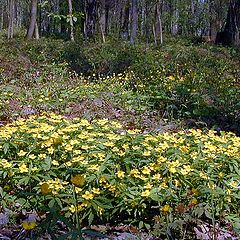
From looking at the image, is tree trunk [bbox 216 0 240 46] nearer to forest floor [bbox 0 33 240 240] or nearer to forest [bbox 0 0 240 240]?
forest floor [bbox 0 33 240 240]

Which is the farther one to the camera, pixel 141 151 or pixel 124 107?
pixel 124 107

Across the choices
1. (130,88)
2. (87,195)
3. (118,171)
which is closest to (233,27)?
(130,88)

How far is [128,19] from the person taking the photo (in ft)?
75.9

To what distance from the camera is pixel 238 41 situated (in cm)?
Answer: 1465

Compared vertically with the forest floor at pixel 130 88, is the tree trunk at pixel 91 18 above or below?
above

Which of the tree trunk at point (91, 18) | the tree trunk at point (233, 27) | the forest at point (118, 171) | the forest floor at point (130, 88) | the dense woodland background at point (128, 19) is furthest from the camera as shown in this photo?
the tree trunk at point (91, 18)

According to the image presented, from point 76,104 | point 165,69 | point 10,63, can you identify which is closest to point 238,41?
point 165,69

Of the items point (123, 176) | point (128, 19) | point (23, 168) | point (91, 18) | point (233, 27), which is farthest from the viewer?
point (128, 19)

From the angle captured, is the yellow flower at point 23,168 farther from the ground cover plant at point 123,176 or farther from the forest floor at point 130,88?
the forest floor at point 130,88

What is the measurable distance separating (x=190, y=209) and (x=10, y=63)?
7.98 meters

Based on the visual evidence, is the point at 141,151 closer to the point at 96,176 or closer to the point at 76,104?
the point at 96,176

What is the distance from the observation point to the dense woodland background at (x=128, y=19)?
1505cm

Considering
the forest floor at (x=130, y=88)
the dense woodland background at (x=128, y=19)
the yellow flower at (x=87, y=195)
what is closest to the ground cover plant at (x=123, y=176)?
the yellow flower at (x=87, y=195)

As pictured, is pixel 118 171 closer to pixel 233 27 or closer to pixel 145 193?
pixel 145 193
